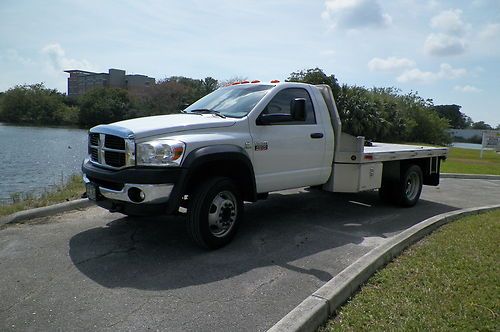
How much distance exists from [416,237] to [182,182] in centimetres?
323

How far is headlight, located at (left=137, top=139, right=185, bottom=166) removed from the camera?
451 centimetres

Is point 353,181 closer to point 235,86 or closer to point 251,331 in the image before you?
point 235,86

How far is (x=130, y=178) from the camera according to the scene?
4.49 metres

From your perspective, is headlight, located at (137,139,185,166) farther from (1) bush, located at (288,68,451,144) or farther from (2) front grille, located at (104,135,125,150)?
(1) bush, located at (288,68,451,144)

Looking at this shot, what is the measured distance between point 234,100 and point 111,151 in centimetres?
193

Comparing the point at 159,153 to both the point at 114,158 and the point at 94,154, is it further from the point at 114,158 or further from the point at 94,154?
the point at 94,154

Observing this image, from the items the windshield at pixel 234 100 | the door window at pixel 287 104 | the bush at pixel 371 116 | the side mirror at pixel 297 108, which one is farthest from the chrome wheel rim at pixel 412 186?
the bush at pixel 371 116

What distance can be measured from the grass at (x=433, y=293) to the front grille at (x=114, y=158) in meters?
2.80

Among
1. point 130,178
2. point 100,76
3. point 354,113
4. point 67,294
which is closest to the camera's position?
point 67,294

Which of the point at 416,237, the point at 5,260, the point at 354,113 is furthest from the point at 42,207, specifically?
the point at 354,113

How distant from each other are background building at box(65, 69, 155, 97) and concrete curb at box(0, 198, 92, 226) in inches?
2982

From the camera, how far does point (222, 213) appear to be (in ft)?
16.7

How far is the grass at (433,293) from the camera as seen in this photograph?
3262 mm

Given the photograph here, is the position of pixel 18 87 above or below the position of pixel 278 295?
above
